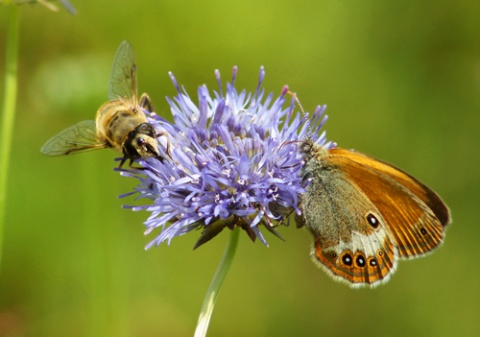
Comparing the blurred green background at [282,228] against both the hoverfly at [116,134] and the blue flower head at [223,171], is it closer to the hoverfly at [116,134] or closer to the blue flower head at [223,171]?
the hoverfly at [116,134]

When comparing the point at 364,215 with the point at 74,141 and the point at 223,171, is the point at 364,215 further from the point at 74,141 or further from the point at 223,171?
the point at 74,141

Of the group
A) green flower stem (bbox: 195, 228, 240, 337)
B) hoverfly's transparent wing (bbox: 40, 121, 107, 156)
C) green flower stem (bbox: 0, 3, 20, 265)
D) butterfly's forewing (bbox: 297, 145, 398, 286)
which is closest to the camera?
green flower stem (bbox: 195, 228, 240, 337)

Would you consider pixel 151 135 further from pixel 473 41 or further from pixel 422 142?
pixel 473 41

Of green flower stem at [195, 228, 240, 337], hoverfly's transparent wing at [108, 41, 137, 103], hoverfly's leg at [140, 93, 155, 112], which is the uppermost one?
hoverfly's transparent wing at [108, 41, 137, 103]

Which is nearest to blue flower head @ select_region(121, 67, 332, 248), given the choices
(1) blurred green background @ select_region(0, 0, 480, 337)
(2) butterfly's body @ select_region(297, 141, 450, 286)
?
(2) butterfly's body @ select_region(297, 141, 450, 286)

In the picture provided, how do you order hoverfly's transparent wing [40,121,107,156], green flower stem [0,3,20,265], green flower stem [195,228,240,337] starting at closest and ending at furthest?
green flower stem [195,228,240,337] < green flower stem [0,3,20,265] < hoverfly's transparent wing [40,121,107,156]

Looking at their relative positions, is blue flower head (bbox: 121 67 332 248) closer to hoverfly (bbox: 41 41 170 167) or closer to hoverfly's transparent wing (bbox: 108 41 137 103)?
hoverfly (bbox: 41 41 170 167)
